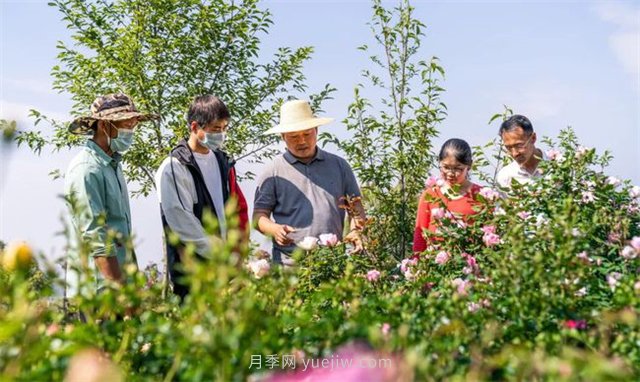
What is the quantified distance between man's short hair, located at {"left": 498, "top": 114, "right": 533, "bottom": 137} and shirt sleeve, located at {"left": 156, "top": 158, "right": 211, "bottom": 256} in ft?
6.26

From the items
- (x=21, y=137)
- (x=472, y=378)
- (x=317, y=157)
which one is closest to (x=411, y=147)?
(x=317, y=157)

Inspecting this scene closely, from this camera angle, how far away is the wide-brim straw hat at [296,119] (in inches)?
173

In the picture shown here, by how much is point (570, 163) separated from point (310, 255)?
56.1 inches

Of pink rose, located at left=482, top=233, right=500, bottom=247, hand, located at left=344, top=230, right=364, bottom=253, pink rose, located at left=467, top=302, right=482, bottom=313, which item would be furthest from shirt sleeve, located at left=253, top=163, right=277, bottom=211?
pink rose, located at left=467, top=302, right=482, bottom=313

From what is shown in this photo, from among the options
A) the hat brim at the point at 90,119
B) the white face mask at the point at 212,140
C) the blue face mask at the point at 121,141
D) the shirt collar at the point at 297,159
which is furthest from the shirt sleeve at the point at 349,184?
the blue face mask at the point at 121,141

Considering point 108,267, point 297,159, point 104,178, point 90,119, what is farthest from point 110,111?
point 297,159

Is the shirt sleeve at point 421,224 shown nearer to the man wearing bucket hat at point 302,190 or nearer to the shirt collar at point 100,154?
the man wearing bucket hat at point 302,190

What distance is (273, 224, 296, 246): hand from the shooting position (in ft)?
13.3

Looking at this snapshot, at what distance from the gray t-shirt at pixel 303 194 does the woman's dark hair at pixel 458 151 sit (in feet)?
2.16

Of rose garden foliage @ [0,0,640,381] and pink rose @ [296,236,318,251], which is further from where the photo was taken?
pink rose @ [296,236,318,251]

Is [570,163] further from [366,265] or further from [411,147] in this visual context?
[411,147]

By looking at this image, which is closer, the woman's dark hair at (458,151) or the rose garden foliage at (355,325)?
the rose garden foliage at (355,325)

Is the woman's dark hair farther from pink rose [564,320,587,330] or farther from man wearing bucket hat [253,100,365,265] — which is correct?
pink rose [564,320,587,330]

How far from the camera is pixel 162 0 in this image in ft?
28.7
